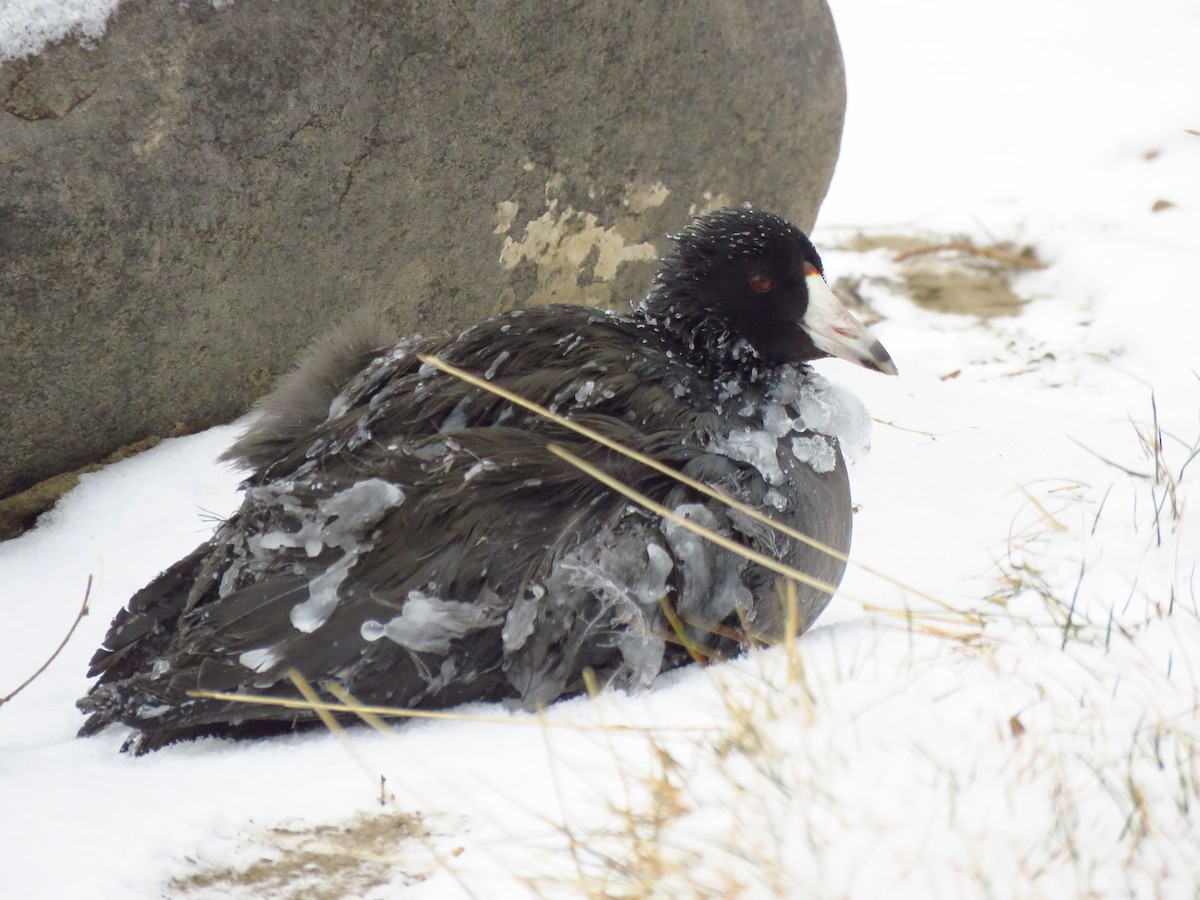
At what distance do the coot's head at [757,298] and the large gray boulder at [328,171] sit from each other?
1136mm

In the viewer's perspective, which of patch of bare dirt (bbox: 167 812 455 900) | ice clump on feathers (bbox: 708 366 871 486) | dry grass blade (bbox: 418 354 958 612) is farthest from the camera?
ice clump on feathers (bbox: 708 366 871 486)

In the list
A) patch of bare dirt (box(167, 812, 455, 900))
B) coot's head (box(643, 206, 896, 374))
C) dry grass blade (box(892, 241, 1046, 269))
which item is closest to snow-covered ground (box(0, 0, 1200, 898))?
patch of bare dirt (box(167, 812, 455, 900))

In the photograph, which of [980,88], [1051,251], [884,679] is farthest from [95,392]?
[980,88]

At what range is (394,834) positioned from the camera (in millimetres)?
2016

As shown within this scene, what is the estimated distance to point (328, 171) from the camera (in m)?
3.53

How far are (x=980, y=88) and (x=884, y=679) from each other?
613cm

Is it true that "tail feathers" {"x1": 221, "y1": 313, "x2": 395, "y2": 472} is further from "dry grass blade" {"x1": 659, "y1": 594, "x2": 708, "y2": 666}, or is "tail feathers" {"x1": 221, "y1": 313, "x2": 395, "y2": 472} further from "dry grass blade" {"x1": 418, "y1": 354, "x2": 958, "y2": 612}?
"dry grass blade" {"x1": 659, "y1": 594, "x2": 708, "y2": 666}

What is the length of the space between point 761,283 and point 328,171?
1409 mm

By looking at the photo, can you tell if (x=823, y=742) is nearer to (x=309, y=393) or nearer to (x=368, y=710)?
(x=368, y=710)

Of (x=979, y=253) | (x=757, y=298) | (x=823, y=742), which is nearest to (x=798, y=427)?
(x=757, y=298)

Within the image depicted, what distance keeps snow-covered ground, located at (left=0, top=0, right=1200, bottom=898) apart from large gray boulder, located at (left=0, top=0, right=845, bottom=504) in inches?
14.9

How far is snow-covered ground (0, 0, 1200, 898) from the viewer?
1595mm

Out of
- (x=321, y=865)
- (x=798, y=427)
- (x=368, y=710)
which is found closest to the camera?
(x=321, y=865)

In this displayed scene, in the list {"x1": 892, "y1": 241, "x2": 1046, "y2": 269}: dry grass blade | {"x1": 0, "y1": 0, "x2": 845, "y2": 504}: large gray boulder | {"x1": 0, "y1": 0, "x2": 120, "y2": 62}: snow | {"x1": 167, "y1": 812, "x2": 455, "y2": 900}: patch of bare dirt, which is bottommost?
{"x1": 892, "y1": 241, "x2": 1046, "y2": 269}: dry grass blade
